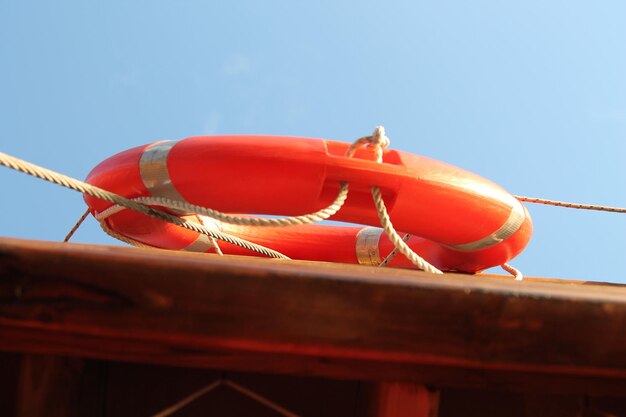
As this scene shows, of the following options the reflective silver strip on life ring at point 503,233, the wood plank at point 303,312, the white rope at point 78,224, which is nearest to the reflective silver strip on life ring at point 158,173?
the white rope at point 78,224

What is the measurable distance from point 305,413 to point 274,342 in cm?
25

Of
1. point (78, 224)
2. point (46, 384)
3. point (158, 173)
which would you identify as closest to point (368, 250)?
point (158, 173)

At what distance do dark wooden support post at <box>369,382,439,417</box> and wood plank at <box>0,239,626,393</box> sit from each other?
0.27 feet

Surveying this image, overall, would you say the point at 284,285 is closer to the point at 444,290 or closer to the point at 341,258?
the point at 444,290

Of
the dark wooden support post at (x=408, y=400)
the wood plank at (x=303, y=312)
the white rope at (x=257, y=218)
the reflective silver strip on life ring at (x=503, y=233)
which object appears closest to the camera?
the wood plank at (x=303, y=312)

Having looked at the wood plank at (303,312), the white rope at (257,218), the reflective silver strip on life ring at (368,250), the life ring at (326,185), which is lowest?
the reflective silver strip on life ring at (368,250)

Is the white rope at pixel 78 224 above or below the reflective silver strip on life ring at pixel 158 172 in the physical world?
below

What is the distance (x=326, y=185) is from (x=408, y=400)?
908 mm

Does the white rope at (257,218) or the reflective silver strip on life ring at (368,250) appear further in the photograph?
the reflective silver strip on life ring at (368,250)

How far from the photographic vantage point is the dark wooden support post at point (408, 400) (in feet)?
1.94

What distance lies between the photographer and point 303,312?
49 centimetres

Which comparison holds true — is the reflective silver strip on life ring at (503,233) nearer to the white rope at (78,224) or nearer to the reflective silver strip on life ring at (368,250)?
the reflective silver strip on life ring at (368,250)

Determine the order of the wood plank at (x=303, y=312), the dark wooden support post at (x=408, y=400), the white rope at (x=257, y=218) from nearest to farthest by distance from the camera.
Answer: the wood plank at (x=303, y=312), the dark wooden support post at (x=408, y=400), the white rope at (x=257, y=218)

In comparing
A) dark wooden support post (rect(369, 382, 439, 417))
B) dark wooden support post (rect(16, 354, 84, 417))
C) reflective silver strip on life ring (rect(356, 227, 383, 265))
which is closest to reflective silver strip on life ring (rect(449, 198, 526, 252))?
reflective silver strip on life ring (rect(356, 227, 383, 265))
